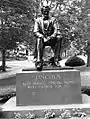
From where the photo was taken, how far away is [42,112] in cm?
663

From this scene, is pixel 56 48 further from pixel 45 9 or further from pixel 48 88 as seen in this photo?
pixel 48 88

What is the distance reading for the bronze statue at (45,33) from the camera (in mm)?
7703

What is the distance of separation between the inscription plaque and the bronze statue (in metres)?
0.88

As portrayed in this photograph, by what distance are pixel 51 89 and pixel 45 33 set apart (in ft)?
6.16

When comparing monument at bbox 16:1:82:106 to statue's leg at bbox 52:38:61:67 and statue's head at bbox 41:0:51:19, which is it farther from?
statue's head at bbox 41:0:51:19

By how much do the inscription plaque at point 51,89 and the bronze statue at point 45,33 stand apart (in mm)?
880

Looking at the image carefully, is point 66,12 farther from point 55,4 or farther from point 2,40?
point 2,40

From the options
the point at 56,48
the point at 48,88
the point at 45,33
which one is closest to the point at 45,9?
the point at 45,33

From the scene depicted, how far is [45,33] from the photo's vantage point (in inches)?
309

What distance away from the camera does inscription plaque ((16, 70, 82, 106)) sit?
7051mm

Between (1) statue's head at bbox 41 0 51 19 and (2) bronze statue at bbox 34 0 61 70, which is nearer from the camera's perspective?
(2) bronze statue at bbox 34 0 61 70

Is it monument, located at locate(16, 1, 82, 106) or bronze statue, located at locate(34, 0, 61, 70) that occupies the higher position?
bronze statue, located at locate(34, 0, 61, 70)

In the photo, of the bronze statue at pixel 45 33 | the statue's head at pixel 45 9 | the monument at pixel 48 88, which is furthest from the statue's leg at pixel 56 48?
the monument at pixel 48 88

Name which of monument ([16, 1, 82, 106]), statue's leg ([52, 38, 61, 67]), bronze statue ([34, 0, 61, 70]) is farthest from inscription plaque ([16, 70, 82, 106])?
statue's leg ([52, 38, 61, 67])
